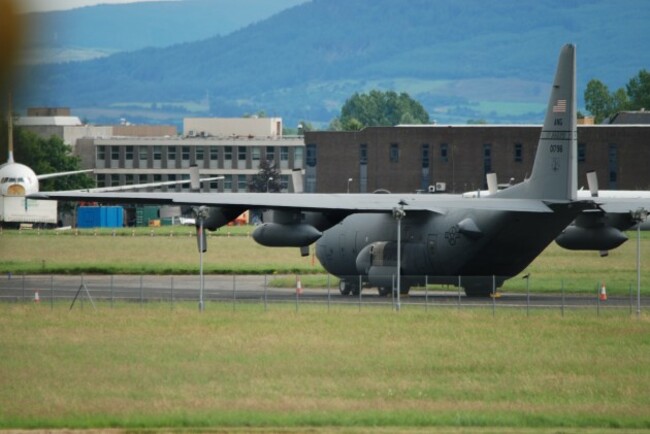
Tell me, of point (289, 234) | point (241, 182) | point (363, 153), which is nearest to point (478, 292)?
point (289, 234)

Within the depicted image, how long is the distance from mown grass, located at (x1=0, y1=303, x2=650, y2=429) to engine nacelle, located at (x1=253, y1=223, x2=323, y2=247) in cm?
497

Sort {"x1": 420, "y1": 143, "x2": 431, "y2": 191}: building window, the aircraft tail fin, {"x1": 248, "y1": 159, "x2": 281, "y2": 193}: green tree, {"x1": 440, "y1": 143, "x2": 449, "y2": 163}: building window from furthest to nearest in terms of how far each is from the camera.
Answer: {"x1": 248, "y1": 159, "x2": 281, "y2": 193}: green tree
{"x1": 420, "y1": 143, "x2": 431, "y2": 191}: building window
{"x1": 440, "y1": 143, "x2": 449, "y2": 163}: building window
the aircraft tail fin

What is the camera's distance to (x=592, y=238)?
200ft

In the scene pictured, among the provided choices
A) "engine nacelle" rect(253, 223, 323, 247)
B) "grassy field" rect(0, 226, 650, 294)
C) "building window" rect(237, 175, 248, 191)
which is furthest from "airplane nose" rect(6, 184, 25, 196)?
"building window" rect(237, 175, 248, 191)

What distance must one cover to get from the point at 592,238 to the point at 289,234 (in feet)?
41.7

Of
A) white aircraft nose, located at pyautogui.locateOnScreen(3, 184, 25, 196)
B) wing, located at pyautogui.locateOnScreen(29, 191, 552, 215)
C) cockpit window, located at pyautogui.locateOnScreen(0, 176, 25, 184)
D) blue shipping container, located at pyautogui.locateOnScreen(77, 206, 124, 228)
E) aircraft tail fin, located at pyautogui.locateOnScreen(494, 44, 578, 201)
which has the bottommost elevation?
blue shipping container, located at pyautogui.locateOnScreen(77, 206, 124, 228)

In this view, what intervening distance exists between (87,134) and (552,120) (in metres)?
141

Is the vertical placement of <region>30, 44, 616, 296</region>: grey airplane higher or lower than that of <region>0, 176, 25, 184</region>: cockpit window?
lower

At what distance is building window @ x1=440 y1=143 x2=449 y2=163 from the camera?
140m

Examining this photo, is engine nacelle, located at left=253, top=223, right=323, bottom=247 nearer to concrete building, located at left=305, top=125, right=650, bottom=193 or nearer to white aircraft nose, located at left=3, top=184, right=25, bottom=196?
white aircraft nose, located at left=3, top=184, right=25, bottom=196

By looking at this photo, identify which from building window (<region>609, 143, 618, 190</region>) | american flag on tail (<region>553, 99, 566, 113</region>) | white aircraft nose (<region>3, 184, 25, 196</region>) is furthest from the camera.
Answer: building window (<region>609, 143, 618, 190</region>)

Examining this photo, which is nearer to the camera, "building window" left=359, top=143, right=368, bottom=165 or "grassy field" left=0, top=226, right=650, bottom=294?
"grassy field" left=0, top=226, right=650, bottom=294

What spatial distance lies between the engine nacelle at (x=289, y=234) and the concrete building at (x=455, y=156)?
68875mm

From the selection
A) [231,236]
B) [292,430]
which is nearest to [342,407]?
[292,430]
